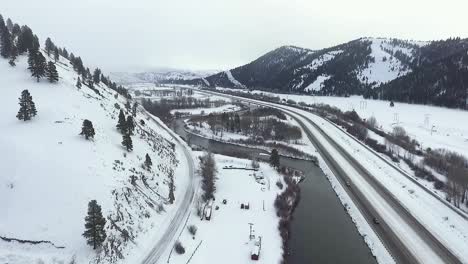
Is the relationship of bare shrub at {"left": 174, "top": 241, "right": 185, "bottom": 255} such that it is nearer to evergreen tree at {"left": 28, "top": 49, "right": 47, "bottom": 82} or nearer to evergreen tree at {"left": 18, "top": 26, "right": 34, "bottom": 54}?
evergreen tree at {"left": 28, "top": 49, "right": 47, "bottom": 82}

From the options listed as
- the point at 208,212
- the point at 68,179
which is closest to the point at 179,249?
the point at 208,212

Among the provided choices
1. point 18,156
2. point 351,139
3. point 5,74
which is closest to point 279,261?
point 18,156

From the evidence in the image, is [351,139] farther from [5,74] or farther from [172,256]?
[5,74]

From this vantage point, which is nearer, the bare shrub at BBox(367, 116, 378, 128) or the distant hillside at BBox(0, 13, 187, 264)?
the distant hillside at BBox(0, 13, 187, 264)

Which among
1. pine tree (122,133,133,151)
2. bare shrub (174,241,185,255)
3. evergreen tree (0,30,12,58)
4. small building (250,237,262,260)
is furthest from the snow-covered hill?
evergreen tree (0,30,12,58)

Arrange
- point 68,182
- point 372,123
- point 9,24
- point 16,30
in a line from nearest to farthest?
point 68,182 < point 16,30 < point 9,24 < point 372,123

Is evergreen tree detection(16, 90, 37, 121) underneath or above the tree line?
underneath

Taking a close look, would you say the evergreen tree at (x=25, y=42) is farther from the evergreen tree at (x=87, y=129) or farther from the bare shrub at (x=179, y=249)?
the bare shrub at (x=179, y=249)

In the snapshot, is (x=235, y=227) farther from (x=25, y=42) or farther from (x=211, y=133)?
(x=211, y=133)
